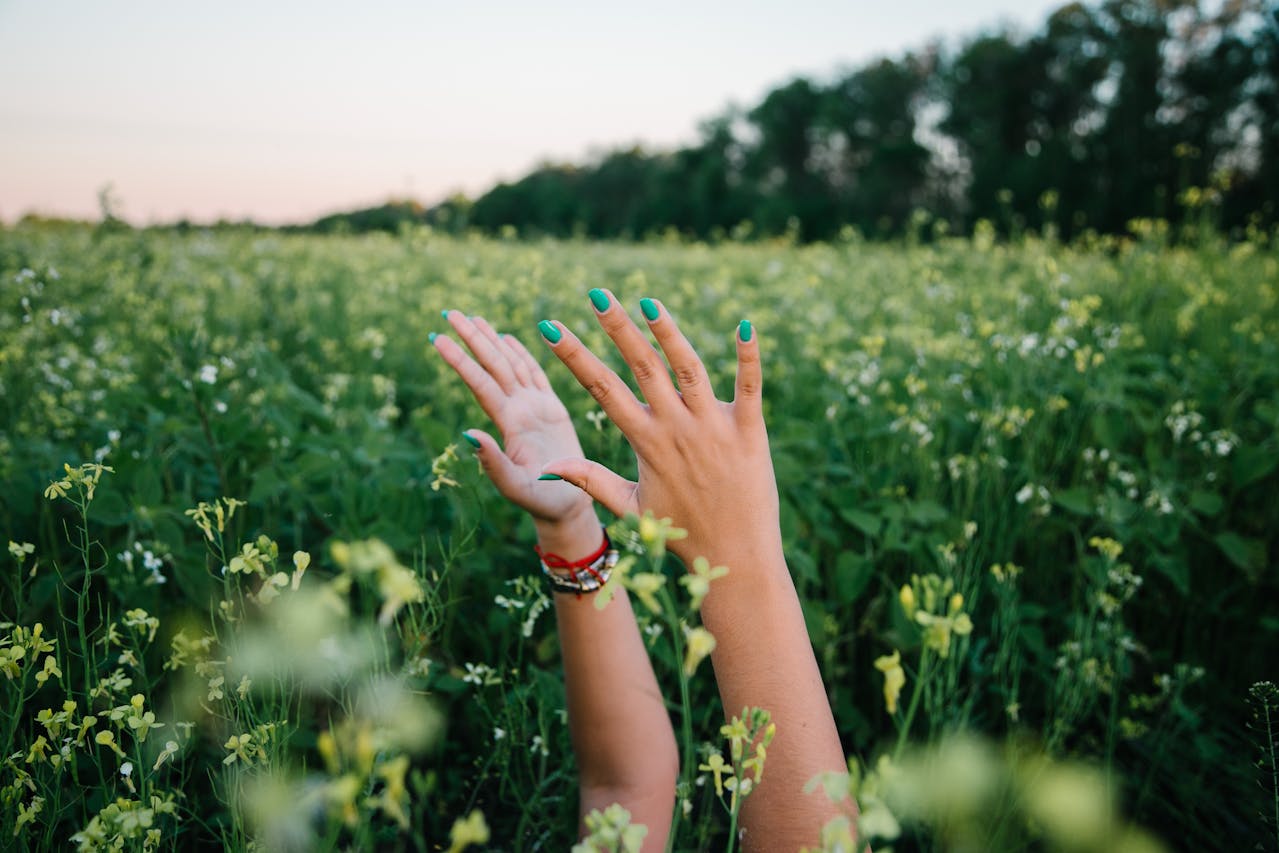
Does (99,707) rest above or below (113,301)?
below

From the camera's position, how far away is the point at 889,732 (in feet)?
6.93

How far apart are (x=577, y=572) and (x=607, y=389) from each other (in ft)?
1.75

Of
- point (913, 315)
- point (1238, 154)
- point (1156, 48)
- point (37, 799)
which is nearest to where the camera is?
point (37, 799)

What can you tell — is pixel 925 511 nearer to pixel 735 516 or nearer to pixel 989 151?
pixel 735 516

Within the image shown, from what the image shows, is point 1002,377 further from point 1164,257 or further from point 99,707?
point 1164,257

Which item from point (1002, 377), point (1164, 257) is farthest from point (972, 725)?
point (1164, 257)

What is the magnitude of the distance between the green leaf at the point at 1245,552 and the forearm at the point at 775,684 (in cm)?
174

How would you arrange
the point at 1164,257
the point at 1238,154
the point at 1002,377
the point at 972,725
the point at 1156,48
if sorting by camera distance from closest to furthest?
the point at 972,725, the point at 1002,377, the point at 1164,257, the point at 1238,154, the point at 1156,48

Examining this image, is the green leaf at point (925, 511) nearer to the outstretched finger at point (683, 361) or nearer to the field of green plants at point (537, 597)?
the field of green plants at point (537, 597)

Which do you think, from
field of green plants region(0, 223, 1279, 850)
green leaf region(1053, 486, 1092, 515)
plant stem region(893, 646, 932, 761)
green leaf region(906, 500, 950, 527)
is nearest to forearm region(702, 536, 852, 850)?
field of green plants region(0, 223, 1279, 850)

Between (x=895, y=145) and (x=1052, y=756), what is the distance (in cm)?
4546

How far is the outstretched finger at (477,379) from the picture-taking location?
1.58 m

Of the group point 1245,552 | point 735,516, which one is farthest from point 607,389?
point 1245,552

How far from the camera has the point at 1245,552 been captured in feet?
7.41
